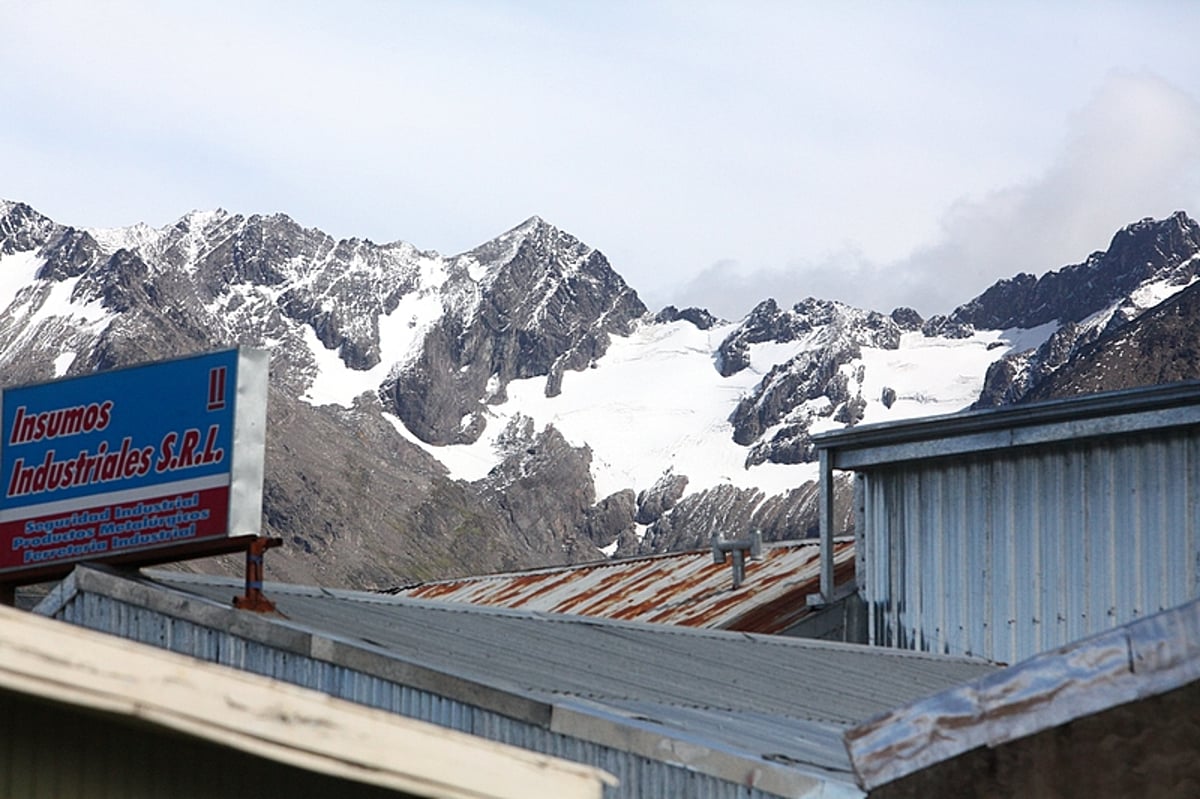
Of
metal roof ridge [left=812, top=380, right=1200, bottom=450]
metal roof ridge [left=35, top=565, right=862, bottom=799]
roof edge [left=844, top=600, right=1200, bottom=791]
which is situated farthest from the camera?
metal roof ridge [left=812, top=380, right=1200, bottom=450]

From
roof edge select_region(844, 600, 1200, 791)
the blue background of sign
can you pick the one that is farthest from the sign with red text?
roof edge select_region(844, 600, 1200, 791)

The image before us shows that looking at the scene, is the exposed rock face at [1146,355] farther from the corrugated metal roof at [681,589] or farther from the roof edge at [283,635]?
the roof edge at [283,635]

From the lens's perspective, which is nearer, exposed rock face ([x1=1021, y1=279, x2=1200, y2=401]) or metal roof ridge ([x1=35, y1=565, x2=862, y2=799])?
metal roof ridge ([x1=35, y1=565, x2=862, y2=799])

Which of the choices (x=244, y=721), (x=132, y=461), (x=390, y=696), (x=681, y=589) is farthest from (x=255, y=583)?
(x=681, y=589)

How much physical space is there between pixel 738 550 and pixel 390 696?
1663 centimetres

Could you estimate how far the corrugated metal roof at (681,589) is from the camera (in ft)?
81.6

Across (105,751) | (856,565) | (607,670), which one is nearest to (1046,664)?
(105,751)

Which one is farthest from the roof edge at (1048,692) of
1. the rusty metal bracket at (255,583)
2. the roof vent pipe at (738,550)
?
the roof vent pipe at (738,550)

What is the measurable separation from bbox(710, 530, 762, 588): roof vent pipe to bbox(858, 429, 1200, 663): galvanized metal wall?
192 inches

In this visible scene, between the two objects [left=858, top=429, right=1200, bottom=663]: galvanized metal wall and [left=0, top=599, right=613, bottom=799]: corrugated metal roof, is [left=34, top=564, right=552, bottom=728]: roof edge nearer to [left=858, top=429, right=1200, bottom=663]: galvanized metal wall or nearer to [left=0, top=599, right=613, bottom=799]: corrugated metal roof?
[left=0, top=599, right=613, bottom=799]: corrugated metal roof

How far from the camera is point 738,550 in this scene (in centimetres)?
2750

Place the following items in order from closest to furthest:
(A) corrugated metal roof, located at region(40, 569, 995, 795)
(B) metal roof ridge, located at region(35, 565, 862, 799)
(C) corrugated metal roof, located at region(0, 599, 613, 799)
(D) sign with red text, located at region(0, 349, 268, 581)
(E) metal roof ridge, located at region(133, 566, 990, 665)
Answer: (C) corrugated metal roof, located at region(0, 599, 613, 799) < (B) metal roof ridge, located at region(35, 565, 862, 799) < (A) corrugated metal roof, located at region(40, 569, 995, 795) < (D) sign with red text, located at region(0, 349, 268, 581) < (E) metal roof ridge, located at region(133, 566, 990, 665)

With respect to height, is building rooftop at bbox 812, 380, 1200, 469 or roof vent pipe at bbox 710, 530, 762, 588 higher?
building rooftop at bbox 812, 380, 1200, 469

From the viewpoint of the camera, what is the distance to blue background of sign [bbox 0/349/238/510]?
1278 centimetres
